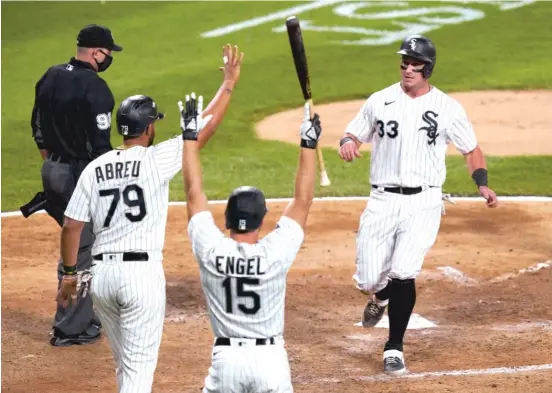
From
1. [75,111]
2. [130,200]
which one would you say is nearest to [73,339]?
[75,111]

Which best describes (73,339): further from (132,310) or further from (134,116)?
(134,116)

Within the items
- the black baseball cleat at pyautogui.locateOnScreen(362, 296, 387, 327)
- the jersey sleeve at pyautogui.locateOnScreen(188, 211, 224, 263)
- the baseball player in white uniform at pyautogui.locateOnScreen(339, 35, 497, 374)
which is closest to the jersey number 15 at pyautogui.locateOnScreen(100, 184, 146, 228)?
the jersey sleeve at pyautogui.locateOnScreen(188, 211, 224, 263)

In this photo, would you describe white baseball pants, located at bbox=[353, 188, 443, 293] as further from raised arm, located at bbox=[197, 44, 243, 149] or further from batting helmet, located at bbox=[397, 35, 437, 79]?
raised arm, located at bbox=[197, 44, 243, 149]

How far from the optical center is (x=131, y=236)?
696 centimetres

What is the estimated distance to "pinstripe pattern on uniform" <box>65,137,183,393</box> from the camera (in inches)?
272

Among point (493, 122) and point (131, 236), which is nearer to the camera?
point (131, 236)

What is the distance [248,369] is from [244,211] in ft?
2.38

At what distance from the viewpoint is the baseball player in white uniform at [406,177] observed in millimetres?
8547

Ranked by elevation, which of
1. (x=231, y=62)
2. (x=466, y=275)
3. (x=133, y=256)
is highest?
(x=231, y=62)

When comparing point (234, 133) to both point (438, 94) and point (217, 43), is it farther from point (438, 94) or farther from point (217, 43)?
point (438, 94)

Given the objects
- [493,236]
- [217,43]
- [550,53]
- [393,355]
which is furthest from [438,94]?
[217,43]

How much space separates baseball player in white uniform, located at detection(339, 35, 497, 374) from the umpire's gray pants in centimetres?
197

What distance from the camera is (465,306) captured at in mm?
10117

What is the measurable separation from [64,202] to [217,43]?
1637 cm
